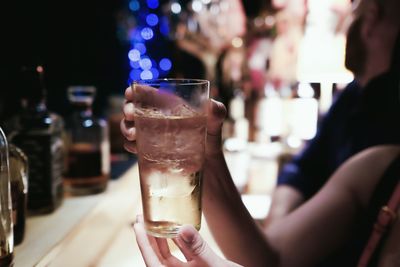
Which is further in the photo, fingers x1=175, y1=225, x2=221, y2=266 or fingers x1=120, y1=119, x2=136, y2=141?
fingers x1=120, y1=119, x2=136, y2=141

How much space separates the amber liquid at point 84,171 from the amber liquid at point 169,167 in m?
0.72

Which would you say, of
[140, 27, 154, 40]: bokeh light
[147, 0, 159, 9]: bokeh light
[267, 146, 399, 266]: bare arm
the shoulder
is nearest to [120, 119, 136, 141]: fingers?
[267, 146, 399, 266]: bare arm

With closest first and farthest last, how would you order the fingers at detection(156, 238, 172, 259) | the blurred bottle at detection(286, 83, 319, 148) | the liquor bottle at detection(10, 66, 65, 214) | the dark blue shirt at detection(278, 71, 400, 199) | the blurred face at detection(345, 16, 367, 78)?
the fingers at detection(156, 238, 172, 259) → the liquor bottle at detection(10, 66, 65, 214) → the dark blue shirt at detection(278, 71, 400, 199) → the blurred face at detection(345, 16, 367, 78) → the blurred bottle at detection(286, 83, 319, 148)

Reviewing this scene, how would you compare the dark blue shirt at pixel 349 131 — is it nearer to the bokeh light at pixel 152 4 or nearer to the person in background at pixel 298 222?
the person in background at pixel 298 222

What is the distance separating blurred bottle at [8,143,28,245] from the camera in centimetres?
85

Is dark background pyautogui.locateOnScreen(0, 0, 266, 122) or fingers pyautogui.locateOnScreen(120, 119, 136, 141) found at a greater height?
dark background pyautogui.locateOnScreen(0, 0, 266, 122)

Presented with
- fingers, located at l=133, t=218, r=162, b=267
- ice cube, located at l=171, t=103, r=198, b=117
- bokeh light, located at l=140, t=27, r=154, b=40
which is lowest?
fingers, located at l=133, t=218, r=162, b=267

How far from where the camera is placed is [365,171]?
1396 mm

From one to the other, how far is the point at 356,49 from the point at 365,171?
736mm

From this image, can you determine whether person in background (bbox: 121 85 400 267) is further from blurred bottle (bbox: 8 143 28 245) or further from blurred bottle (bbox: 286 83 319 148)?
blurred bottle (bbox: 286 83 319 148)

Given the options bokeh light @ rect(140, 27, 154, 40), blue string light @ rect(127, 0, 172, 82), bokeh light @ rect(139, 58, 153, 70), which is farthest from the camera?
bokeh light @ rect(139, 58, 153, 70)

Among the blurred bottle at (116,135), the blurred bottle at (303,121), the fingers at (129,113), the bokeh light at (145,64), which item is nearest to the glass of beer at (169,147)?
the fingers at (129,113)

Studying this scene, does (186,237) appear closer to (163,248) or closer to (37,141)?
(163,248)

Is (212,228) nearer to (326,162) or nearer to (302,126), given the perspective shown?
(326,162)
